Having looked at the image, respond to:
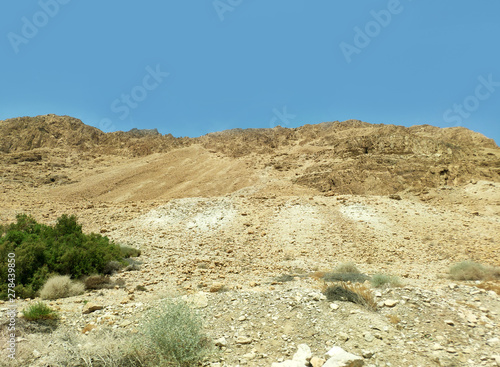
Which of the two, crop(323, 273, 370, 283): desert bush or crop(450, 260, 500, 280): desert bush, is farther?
crop(450, 260, 500, 280): desert bush

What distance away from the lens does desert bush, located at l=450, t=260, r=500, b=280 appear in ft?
25.5

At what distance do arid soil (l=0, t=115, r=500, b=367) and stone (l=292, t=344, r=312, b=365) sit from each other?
13 cm

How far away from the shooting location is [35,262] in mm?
8180

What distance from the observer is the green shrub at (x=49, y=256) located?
7.57 meters

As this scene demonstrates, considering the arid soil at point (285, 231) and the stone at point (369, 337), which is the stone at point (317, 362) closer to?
the arid soil at point (285, 231)

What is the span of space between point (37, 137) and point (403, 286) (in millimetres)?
45622

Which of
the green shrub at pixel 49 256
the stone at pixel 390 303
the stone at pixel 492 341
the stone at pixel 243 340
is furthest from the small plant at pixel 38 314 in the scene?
the stone at pixel 492 341

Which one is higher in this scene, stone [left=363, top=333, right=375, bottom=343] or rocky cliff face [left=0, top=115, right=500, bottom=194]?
rocky cliff face [left=0, top=115, right=500, bottom=194]

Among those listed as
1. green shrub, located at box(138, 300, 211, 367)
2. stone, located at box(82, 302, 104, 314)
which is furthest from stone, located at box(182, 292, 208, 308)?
stone, located at box(82, 302, 104, 314)

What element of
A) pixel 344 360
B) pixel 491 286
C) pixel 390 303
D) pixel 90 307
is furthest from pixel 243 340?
pixel 491 286

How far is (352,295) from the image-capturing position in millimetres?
5738

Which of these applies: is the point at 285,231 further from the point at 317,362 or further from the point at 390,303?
the point at 317,362

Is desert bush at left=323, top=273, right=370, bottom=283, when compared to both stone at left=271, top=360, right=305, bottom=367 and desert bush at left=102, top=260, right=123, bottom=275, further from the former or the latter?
desert bush at left=102, top=260, right=123, bottom=275

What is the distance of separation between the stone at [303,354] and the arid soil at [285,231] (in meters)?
0.13
